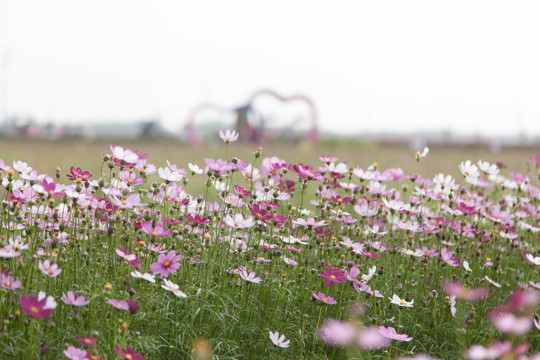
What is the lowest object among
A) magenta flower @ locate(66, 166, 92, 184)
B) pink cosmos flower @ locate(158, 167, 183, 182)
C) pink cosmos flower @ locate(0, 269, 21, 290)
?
pink cosmos flower @ locate(0, 269, 21, 290)

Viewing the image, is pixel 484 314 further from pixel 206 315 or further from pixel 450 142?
pixel 450 142

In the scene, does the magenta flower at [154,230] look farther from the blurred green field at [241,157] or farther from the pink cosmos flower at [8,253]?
the blurred green field at [241,157]

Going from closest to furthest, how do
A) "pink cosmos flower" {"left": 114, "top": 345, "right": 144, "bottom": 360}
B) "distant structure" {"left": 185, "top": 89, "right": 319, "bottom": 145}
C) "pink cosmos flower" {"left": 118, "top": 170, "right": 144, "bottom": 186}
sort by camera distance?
"pink cosmos flower" {"left": 114, "top": 345, "right": 144, "bottom": 360}, "pink cosmos flower" {"left": 118, "top": 170, "right": 144, "bottom": 186}, "distant structure" {"left": 185, "top": 89, "right": 319, "bottom": 145}

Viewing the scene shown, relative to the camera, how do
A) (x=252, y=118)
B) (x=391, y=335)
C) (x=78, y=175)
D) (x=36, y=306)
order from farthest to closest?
(x=252, y=118) → (x=78, y=175) → (x=391, y=335) → (x=36, y=306)

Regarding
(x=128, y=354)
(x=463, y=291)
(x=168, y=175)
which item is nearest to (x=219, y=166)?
(x=168, y=175)

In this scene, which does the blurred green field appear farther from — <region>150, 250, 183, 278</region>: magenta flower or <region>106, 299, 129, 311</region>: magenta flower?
<region>106, 299, 129, 311</region>: magenta flower

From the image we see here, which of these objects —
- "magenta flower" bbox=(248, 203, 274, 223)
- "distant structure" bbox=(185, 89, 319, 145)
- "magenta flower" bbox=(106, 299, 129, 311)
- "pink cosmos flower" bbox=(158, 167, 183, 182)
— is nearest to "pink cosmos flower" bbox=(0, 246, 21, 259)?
"magenta flower" bbox=(106, 299, 129, 311)

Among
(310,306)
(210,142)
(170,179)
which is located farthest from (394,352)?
(210,142)

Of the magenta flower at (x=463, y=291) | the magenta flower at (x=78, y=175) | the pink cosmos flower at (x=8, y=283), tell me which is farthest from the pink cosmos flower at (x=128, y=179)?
the magenta flower at (x=463, y=291)

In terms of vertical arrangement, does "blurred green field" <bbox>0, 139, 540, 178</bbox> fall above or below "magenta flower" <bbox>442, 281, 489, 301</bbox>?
below

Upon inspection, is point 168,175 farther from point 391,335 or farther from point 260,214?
point 391,335

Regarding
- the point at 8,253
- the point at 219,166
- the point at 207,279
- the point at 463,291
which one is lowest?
the point at 207,279

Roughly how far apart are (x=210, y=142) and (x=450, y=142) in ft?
27.9

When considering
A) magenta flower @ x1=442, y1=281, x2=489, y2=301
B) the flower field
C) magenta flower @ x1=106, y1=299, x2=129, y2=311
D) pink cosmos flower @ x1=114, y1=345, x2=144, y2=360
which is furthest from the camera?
the flower field
